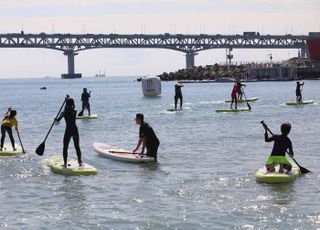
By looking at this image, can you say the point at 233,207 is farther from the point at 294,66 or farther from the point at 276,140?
the point at 294,66

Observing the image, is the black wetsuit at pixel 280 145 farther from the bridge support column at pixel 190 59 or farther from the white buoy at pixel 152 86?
the bridge support column at pixel 190 59

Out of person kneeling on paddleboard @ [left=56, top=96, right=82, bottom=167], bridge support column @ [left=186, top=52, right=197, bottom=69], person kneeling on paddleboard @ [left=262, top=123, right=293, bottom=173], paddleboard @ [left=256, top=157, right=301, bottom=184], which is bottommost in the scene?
paddleboard @ [left=256, top=157, right=301, bottom=184]

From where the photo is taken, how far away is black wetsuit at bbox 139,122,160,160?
56.2 feet

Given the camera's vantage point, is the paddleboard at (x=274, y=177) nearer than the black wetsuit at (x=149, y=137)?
Yes

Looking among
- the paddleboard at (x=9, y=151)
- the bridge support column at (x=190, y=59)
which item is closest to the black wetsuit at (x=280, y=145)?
the paddleboard at (x=9, y=151)

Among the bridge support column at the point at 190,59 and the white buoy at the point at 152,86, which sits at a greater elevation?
the bridge support column at the point at 190,59

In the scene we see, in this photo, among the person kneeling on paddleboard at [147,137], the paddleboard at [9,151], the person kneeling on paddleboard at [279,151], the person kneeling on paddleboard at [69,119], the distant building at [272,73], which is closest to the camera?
the person kneeling on paddleboard at [279,151]

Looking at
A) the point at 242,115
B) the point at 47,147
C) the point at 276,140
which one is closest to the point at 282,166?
the point at 276,140

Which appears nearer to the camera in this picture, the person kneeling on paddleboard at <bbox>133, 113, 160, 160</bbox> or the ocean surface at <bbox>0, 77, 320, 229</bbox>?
the ocean surface at <bbox>0, 77, 320, 229</bbox>

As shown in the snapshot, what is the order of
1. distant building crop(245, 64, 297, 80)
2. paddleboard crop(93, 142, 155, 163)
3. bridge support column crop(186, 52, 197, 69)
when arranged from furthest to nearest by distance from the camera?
bridge support column crop(186, 52, 197, 69)
distant building crop(245, 64, 297, 80)
paddleboard crop(93, 142, 155, 163)

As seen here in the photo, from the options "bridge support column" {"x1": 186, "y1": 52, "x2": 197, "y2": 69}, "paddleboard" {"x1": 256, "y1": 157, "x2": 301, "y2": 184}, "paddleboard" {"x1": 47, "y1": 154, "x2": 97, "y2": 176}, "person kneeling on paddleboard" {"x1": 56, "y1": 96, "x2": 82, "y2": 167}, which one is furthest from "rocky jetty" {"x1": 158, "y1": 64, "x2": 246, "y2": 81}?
"paddleboard" {"x1": 256, "y1": 157, "x2": 301, "y2": 184}

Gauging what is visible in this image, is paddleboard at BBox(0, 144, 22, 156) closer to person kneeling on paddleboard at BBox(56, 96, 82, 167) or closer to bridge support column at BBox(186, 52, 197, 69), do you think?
person kneeling on paddleboard at BBox(56, 96, 82, 167)

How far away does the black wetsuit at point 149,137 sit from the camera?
1714 centimetres

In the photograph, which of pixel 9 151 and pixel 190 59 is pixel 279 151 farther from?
pixel 190 59
